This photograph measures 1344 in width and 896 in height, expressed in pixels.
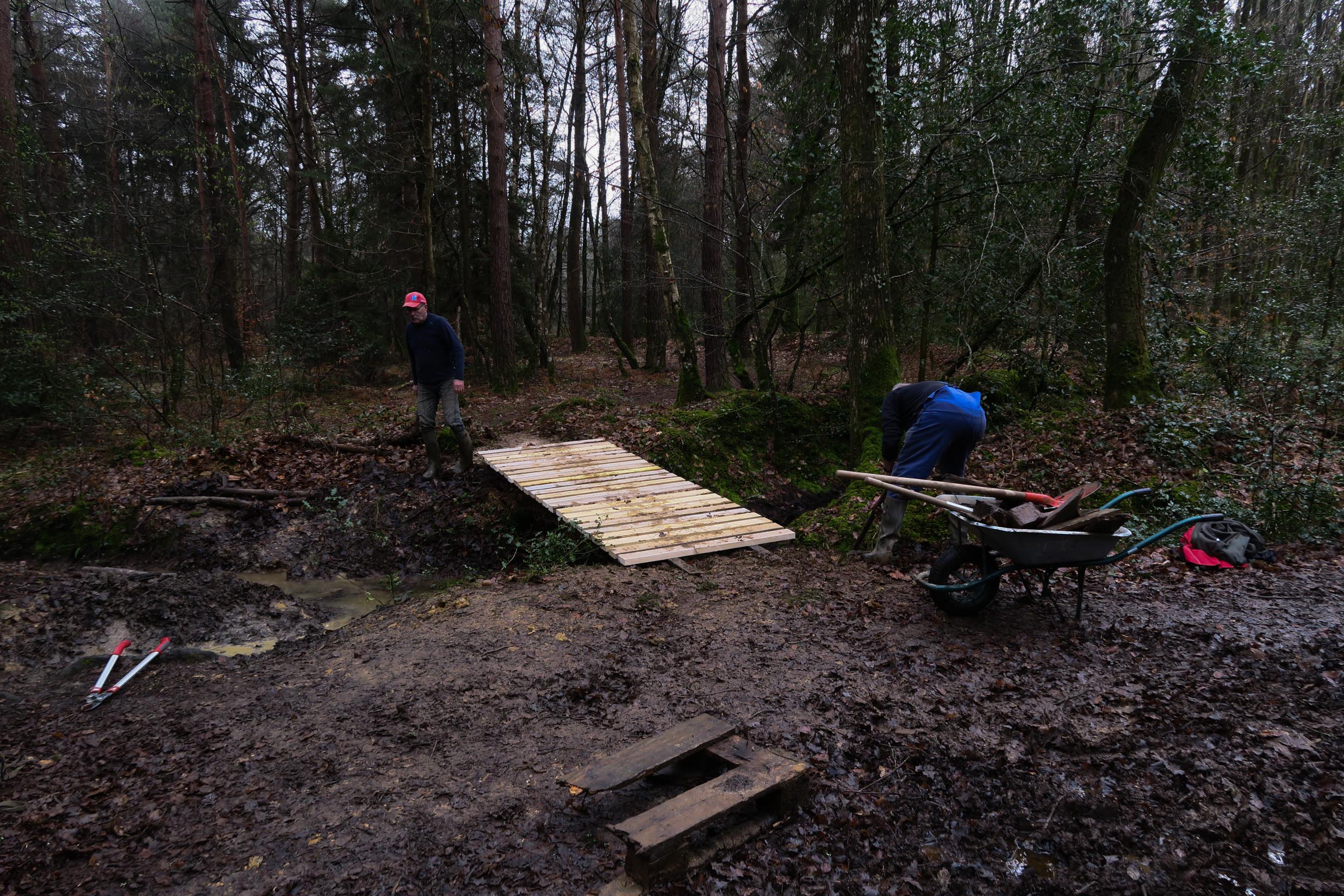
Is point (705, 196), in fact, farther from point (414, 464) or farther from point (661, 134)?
point (414, 464)

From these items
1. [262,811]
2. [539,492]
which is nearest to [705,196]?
[539,492]

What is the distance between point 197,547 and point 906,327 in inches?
403

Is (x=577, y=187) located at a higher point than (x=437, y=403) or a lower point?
higher

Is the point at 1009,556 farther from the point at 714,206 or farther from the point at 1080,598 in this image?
the point at 714,206

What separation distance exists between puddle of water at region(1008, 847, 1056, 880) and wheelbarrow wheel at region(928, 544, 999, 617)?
205 centimetres

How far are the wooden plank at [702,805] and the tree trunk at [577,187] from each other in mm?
21193

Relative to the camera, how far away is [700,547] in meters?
6.32

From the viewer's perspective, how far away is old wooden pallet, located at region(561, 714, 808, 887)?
255 cm

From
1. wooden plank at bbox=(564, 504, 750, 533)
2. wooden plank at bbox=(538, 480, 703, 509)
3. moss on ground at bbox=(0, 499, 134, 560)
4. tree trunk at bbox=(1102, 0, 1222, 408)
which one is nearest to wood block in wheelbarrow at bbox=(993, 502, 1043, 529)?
wooden plank at bbox=(564, 504, 750, 533)

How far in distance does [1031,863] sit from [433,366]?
733 centimetres

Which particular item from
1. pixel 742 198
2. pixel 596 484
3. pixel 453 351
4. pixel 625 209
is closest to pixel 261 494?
pixel 453 351

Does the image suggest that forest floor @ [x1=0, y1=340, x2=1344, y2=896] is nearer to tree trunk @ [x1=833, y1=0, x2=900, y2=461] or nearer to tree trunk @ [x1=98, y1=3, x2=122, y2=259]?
tree trunk @ [x1=833, y1=0, x2=900, y2=461]

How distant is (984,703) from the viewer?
371 centimetres

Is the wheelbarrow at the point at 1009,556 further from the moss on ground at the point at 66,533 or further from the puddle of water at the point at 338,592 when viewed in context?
the moss on ground at the point at 66,533
